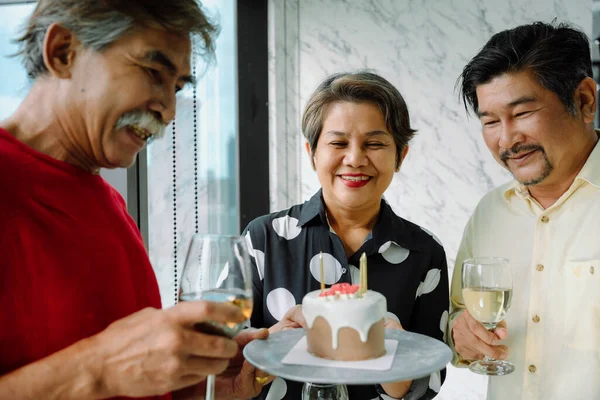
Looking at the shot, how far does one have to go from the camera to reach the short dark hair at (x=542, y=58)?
1.73m

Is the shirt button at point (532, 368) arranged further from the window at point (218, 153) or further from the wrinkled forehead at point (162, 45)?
the wrinkled forehead at point (162, 45)

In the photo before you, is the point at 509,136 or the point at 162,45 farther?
the point at 509,136

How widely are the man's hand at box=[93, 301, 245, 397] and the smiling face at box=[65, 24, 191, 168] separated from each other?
14.1 inches

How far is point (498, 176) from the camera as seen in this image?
3.54 m

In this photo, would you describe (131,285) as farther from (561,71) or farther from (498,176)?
(498,176)

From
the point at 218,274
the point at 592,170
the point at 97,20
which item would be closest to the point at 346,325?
the point at 218,274

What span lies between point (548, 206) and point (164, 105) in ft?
4.14

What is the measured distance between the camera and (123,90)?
106cm

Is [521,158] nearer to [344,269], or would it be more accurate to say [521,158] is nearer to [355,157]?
[355,157]

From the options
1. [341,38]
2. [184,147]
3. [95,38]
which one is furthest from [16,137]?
[341,38]

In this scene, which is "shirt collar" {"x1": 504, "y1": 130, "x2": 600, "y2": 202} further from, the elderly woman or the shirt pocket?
the elderly woman

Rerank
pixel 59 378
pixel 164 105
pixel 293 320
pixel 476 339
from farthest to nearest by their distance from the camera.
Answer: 1. pixel 476 339
2. pixel 293 320
3. pixel 164 105
4. pixel 59 378

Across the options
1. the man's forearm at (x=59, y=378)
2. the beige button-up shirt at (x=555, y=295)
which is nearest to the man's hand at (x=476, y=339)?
the beige button-up shirt at (x=555, y=295)

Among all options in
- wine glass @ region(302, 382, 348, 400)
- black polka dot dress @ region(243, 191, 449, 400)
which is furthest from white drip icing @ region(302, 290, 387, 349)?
black polka dot dress @ region(243, 191, 449, 400)
